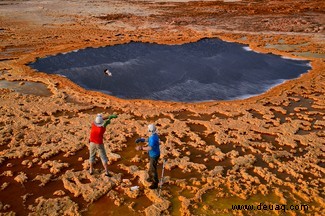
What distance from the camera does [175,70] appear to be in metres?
16.9

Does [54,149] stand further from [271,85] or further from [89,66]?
[271,85]

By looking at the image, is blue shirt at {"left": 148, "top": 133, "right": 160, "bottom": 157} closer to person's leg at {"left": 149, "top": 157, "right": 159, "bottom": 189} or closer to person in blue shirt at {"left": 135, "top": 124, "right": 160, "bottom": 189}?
person in blue shirt at {"left": 135, "top": 124, "right": 160, "bottom": 189}

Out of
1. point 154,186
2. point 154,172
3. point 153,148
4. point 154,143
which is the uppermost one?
point 154,143

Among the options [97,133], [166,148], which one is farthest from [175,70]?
[97,133]

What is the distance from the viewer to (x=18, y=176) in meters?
7.96

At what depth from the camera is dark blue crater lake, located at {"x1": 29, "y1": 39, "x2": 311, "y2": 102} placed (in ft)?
47.1

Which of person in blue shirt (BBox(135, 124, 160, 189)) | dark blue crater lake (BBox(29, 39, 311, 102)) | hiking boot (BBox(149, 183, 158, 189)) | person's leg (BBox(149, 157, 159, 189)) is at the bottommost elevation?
dark blue crater lake (BBox(29, 39, 311, 102))

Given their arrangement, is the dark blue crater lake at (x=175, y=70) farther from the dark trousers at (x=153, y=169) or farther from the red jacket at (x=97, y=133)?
the dark trousers at (x=153, y=169)

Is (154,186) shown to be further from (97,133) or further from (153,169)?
(97,133)

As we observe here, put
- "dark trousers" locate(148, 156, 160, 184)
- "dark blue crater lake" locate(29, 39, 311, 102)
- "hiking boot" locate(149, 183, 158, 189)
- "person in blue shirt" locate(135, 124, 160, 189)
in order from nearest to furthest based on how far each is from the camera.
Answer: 1. "person in blue shirt" locate(135, 124, 160, 189)
2. "dark trousers" locate(148, 156, 160, 184)
3. "hiking boot" locate(149, 183, 158, 189)
4. "dark blue crater lake" locate(29, 39, 311, 102)

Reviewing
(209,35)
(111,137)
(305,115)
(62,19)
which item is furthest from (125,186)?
(62,19)

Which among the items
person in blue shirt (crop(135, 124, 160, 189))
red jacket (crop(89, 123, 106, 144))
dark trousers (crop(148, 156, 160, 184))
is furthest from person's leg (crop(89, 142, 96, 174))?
dark trousers (crop(148, 156, 160, 184))

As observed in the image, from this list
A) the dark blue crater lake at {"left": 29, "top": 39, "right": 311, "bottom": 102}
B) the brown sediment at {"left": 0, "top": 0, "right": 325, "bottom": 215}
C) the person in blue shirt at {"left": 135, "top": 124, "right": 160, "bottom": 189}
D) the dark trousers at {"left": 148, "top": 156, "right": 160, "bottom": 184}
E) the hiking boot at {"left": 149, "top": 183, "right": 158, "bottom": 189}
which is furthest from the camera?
the dark blue crater lake at {"left": 29, "top": 39, "right": 311, "bottom": 102}

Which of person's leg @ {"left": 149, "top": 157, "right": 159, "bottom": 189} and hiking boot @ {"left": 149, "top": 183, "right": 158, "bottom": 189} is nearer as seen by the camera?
person's leg @ {"left": 149, "top": 157, "right": 159, "bottom": 189}
